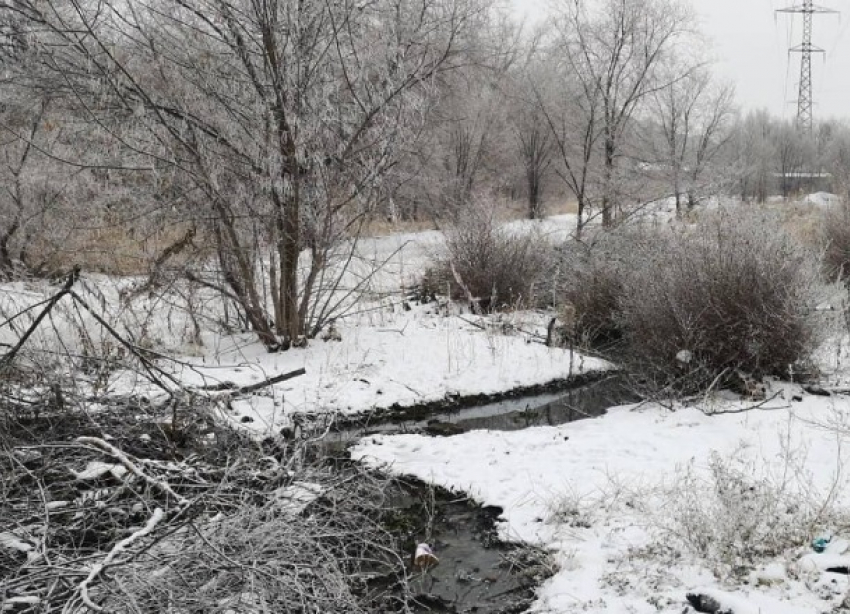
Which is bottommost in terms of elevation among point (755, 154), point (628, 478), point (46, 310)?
point (628, 478)

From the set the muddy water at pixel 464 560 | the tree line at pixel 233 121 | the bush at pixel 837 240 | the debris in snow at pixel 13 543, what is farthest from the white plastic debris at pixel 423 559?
the bush at pixel 837 240

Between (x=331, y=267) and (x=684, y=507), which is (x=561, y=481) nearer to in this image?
(x=684, y=507)

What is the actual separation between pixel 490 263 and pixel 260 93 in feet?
19.7

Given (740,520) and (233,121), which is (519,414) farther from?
(233,121)

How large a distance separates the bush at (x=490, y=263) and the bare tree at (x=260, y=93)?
4.00 metres

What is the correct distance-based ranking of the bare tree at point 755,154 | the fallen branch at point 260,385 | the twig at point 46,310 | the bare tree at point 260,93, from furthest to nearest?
1. the bare tree at point 755,154
2. the bare tree at point 260,93
3. the fallen branch at point 260,385
4. the twig at point 46,310

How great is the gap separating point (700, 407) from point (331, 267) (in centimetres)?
579

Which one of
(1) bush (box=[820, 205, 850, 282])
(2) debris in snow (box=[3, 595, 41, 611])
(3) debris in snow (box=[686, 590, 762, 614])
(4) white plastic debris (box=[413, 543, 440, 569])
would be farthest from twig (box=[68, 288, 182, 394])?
(1) bush (box=[820, 205, 850, 282])

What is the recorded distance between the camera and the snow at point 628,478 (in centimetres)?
422

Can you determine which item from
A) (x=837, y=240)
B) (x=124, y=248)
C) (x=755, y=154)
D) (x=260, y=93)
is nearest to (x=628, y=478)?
(x=260, y=93)

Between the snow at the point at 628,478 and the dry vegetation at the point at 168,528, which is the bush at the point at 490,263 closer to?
the snow at the point at 628,478

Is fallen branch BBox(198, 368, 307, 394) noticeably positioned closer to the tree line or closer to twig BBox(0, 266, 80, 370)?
the tree line

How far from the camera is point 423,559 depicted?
194 inches

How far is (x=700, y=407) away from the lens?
306 inches
